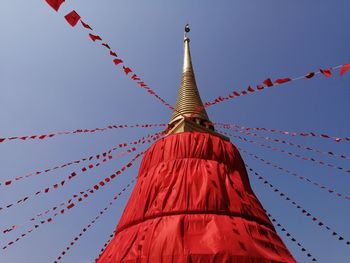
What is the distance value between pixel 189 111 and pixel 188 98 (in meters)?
0.80

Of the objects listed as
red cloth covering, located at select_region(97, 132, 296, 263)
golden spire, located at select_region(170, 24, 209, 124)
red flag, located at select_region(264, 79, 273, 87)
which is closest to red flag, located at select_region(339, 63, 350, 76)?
red flag, located at select_region(264, 79, 273, 87)

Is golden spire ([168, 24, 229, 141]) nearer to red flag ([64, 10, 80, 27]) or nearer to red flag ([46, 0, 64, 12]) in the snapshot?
red flag ([64, 10, 80, 27])

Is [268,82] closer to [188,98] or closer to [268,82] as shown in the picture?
[268,82]

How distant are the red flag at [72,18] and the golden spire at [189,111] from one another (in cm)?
504

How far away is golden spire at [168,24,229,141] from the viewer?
981cm

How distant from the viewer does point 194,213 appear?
22.5 ft

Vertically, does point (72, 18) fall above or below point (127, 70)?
above

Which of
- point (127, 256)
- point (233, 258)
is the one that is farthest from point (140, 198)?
point (233, 258)

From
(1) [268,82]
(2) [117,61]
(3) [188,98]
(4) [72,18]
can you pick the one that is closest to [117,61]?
(2) [117,61]

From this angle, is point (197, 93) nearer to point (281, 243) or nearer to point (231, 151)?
point (231, 151)

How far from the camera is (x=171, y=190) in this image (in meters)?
7.45

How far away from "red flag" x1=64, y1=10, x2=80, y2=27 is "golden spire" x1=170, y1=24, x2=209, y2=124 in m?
5.36

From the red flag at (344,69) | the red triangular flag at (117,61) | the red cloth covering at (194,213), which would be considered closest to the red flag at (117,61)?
the red triangular flag at (117,61)

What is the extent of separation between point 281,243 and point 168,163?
137 inches
